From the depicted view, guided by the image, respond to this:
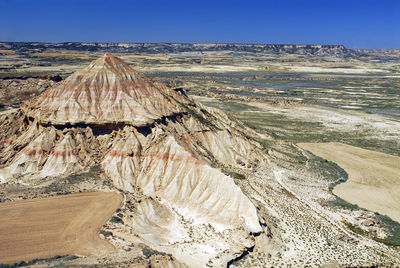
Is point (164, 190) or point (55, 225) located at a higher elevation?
point (164, 190)

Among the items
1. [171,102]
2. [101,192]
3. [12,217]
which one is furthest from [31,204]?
[171,102]

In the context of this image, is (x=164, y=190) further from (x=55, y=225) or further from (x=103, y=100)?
(x=103, y=100)

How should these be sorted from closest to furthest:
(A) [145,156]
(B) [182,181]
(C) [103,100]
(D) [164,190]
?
(D) [164,190] < (B) [182,181] < (A) [145,156] < (C) [103,100]

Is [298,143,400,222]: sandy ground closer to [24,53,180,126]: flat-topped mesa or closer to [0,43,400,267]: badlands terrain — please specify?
[0,43,400,267]: badlands terrain

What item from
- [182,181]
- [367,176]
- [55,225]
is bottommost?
[367,176]

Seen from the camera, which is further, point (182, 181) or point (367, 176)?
point (367, 176)

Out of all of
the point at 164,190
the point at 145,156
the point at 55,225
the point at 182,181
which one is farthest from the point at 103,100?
the point at 55,225

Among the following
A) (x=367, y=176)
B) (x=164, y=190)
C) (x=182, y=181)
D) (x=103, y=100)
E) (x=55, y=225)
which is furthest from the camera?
(x=367, y=176)
